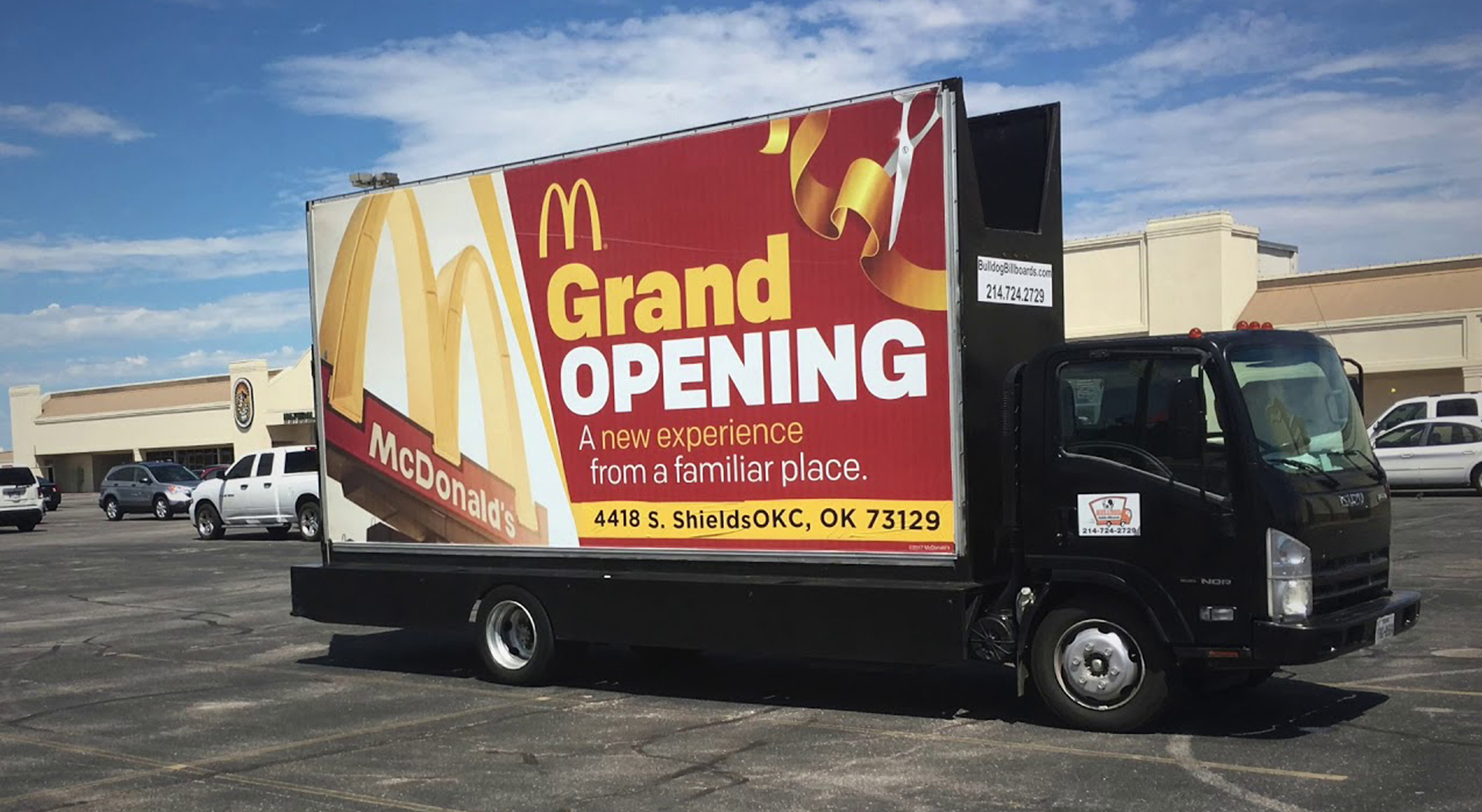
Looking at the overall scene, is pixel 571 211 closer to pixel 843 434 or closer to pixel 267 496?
pixel 843 434

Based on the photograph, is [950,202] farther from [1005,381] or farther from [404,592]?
[404,592]

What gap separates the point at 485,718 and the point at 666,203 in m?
3.62

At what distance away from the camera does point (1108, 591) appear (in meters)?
8.42

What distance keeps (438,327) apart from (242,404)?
2264 inches

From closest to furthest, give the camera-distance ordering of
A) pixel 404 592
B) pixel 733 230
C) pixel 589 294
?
pixel 733 230, pixel 589 294, pixel 404 592

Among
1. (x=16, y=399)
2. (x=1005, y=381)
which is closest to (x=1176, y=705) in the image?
(x=1005, y=381)

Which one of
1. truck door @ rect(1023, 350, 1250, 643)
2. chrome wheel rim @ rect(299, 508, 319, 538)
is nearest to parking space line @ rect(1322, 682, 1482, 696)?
truck door @ rect(1023, 350, 1250, 643)

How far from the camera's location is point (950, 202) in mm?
8641

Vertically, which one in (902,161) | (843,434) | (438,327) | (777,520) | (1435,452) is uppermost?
(902,161)

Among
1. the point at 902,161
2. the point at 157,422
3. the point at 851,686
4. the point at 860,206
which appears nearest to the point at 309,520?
the point at 851,686

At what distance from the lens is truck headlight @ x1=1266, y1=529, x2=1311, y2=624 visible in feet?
25.5

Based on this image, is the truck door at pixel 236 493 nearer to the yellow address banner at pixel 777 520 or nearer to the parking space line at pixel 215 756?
the parking space line at pixel 215 756

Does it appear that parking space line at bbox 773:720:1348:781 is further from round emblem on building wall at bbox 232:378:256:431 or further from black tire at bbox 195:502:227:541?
round emblem on building wall at bbox 232:378:256:431

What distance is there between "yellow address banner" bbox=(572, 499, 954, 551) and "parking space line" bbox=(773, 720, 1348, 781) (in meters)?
1.11
